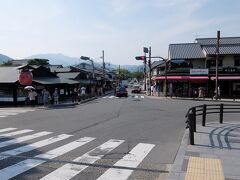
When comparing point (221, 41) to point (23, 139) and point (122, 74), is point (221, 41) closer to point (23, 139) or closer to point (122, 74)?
point (23, 139)

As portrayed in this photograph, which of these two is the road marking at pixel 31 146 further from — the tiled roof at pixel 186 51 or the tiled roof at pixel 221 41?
the tiled roof at pixel 221 41

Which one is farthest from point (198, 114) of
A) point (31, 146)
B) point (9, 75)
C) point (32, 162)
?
point (9, 75)

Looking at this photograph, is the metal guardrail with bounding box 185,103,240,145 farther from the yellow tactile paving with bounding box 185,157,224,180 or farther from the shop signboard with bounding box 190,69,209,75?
the shop signboard with bounding box 190,69,209,75

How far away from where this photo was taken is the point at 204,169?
7.72 metres

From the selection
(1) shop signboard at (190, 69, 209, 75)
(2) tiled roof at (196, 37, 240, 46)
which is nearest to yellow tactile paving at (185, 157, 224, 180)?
(1) shop signboard at (190, 69, 209, 75)

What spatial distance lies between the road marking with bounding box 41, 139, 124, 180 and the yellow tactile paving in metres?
2.51

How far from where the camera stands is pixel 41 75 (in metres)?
37.8

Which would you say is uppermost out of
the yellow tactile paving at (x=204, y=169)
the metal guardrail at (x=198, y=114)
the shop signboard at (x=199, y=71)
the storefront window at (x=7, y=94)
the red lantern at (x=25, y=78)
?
the shop signboard at (x=199, y=71)

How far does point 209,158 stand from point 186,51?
4157 centimetres

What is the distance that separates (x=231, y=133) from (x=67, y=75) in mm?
40376

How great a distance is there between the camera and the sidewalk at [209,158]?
7301 mm

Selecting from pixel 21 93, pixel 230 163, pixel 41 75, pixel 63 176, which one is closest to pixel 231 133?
pixel 230 163

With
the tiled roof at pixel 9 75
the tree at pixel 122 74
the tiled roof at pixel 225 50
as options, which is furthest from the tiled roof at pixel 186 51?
the tree at pixel 122 74

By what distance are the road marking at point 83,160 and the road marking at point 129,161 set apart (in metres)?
0.68
